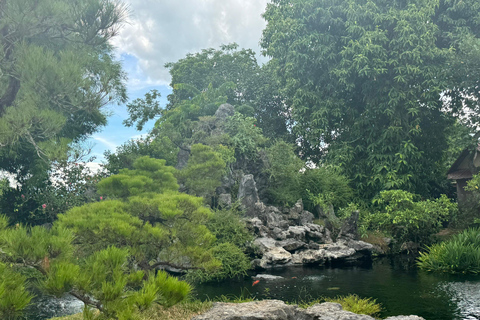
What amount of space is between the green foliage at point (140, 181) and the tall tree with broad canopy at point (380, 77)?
981 centimetres

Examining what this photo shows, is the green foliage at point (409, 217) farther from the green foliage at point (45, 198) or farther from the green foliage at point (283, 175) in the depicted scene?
the green foliage at point (45, 198)

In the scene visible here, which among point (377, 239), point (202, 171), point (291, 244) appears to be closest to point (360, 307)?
point (291, 244)

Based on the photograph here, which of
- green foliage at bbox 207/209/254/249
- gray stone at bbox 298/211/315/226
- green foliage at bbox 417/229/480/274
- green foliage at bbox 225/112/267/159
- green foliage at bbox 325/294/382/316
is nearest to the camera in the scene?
green foliage at bbox 325/294/382/316

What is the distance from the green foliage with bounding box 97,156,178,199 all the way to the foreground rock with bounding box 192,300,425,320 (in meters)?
3.52

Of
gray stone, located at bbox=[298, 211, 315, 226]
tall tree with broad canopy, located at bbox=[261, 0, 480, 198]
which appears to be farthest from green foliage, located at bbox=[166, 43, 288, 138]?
gray stone, located at bbox=[298, 211, 315, 226]

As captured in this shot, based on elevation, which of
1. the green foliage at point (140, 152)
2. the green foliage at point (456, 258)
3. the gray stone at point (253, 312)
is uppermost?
the green foliage at point (140, 152)

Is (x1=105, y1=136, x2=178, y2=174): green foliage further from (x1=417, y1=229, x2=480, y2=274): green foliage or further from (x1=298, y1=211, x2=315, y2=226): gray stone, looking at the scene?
(x1=417, y1=229, x2=480, y2=274): green foliage

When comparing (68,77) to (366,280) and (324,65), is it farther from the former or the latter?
(324,65)

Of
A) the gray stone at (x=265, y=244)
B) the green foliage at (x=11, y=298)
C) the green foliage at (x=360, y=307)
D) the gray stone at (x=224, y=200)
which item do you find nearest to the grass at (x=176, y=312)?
the green foliage at (x=11, y=298)

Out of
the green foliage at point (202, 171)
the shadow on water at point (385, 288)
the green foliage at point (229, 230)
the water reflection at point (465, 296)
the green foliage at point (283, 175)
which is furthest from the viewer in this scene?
the green foliage at point (283, 175)

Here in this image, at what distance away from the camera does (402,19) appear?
52.0 feet

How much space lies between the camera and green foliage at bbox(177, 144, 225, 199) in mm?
11789

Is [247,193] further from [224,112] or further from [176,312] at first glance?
[176,312]

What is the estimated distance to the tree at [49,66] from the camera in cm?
906
